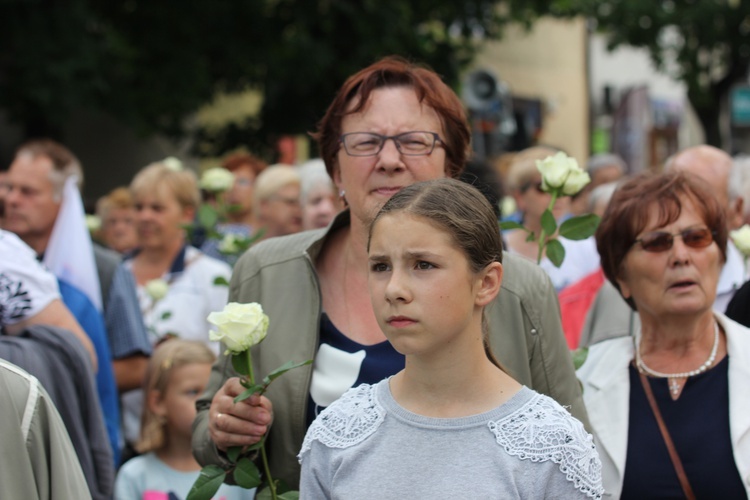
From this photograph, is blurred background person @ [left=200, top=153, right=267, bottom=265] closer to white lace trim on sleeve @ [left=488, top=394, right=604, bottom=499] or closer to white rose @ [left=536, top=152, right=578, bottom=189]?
white rose @ [left=536, top=152, right=578, bottom=189]

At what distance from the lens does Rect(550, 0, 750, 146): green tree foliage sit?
20484mm

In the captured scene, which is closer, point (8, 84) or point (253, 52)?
point (8, 84)

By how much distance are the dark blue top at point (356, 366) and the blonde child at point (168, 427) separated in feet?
6.41

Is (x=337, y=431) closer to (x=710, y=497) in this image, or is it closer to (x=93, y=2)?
(x=710, y=497)

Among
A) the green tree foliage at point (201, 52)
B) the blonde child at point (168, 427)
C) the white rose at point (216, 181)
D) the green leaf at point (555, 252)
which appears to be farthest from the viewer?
the green tree foliage at point (201, 52)

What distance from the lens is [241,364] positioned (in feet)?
10.2

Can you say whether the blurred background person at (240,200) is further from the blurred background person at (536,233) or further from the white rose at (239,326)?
the white rose at (239,326)

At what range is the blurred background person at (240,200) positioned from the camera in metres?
7.97

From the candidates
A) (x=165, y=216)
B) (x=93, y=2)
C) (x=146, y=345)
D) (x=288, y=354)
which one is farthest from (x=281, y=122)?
(x=288, y=354)

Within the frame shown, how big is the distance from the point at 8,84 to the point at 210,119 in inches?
314

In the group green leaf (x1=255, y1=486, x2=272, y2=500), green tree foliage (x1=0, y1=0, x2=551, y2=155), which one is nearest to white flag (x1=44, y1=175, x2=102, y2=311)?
green leaf (x1=255, y1=486, x2=272, y2=500)

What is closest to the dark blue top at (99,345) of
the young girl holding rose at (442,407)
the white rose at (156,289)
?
the white rose at (156,289)

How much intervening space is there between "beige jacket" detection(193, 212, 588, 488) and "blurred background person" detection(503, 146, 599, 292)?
2.76 metres

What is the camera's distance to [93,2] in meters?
14.5
